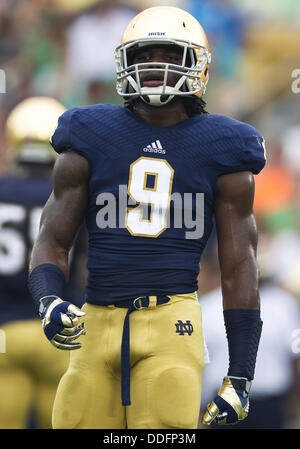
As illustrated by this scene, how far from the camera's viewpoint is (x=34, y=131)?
3881 millimetres

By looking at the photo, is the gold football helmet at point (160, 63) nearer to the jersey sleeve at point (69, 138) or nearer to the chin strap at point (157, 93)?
the chin strap at point (157, 93)

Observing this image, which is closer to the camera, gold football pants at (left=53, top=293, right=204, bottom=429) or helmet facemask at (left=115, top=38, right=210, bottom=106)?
gold football pants at (left=53, top=293, right=204, bottom=429)

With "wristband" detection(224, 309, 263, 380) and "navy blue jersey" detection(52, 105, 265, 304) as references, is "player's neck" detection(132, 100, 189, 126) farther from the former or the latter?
"wristband" detection(224, 309, 263, 380)

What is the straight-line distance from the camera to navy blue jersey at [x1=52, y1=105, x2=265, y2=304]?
2.40 m

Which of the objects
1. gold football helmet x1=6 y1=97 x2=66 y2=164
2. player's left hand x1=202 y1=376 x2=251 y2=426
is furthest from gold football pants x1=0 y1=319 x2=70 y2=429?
player's left hand x1=202 y1=376 x2=251 y2=426

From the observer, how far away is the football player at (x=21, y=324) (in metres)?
3.58

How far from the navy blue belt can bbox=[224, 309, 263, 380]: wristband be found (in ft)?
0.80

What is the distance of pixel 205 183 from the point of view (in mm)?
2459

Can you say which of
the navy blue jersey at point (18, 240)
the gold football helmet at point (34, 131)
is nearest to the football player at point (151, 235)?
the navy blue jersey at point (18, 240)

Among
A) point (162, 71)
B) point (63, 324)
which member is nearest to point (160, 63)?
point (162, 71)

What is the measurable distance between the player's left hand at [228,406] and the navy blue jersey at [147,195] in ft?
1.03

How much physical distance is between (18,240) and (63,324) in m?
1.53

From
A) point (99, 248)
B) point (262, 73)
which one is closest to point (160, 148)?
point (99, 248)
